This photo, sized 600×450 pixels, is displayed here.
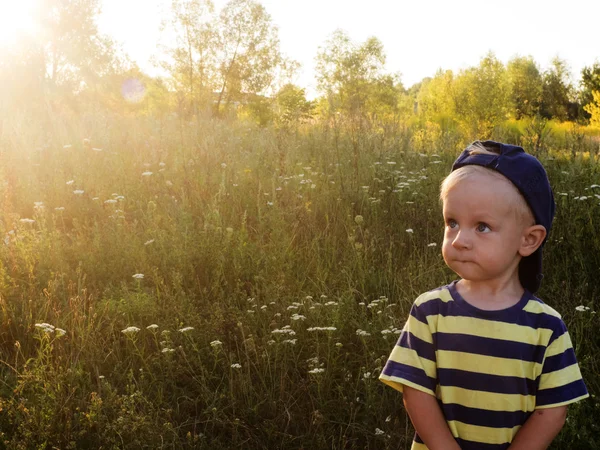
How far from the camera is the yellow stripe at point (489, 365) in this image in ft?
5.09

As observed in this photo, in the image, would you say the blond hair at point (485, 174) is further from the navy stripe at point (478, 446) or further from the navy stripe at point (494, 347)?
the navy stripe at point (478, 446)

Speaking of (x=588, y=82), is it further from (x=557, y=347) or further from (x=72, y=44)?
(x=557, y=347)

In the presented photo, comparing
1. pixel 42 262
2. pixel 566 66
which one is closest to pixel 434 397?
pixel 42 262

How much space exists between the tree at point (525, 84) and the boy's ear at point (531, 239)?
133 ft

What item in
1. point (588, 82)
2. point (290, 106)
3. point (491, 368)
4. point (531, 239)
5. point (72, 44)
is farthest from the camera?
point (588, 82)

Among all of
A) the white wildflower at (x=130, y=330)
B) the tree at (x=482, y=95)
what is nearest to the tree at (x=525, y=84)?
the tree at (x=482, y=95)

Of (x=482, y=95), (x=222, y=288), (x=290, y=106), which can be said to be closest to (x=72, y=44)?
(x=482, y=95)

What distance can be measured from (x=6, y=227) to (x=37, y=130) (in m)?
3.31

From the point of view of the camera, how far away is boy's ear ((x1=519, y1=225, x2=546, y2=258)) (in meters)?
1.64

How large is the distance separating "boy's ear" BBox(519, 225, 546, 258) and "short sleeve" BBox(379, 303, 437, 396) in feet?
1.21

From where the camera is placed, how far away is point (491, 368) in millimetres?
1557

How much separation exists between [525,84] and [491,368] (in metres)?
54.7

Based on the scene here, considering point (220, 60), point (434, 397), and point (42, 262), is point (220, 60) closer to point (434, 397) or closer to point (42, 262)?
point (42, 262)

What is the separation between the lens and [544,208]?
1647mm
